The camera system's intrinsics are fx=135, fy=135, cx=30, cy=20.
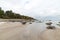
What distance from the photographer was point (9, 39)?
15.8 meters

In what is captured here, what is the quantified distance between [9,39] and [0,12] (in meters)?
87.4

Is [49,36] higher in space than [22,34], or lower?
lower

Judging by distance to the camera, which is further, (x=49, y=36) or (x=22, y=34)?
(x=22, y=34)

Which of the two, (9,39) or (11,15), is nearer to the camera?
(9,39)

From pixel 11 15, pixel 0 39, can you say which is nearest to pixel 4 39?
pixel 0 39

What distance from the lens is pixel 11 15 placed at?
114 metres

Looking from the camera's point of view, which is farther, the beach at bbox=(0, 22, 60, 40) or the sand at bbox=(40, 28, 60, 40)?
the sand at bbox=(40, 28, 60, 40)

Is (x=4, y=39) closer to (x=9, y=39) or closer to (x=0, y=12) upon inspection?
(x=9, y=39)

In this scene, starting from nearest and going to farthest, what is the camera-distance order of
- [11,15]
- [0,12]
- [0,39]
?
1. [0,39]
2. [0,12]
3. [11,15]

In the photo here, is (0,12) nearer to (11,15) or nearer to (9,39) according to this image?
(11,15)

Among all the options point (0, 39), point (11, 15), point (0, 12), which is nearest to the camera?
point (0, 39)

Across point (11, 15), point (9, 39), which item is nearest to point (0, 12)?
point (11, 15)

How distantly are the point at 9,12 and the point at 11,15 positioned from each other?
5.64 m

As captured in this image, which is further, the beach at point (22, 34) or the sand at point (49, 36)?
the sand at point (49, 36)
